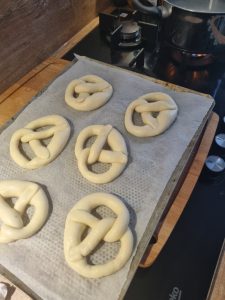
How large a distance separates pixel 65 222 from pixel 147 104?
14.1 inches

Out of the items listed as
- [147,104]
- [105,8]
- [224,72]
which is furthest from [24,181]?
[105,8]

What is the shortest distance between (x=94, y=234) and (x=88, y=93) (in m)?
0.41

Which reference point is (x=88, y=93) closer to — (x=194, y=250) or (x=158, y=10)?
(x=158, y=10)

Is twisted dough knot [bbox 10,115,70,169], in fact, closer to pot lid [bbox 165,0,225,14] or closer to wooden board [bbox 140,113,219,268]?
wooden board [bbox 140,113,219,268]

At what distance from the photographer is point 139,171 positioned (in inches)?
25.0

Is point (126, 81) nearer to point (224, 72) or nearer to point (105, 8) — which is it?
point (224, 72)

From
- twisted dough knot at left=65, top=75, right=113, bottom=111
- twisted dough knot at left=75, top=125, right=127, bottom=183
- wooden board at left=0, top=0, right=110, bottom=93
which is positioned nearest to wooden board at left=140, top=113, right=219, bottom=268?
twisted dough knot at left=75, top=125, right=127, bottom=183

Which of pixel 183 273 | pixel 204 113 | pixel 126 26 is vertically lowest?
pixel 183 273

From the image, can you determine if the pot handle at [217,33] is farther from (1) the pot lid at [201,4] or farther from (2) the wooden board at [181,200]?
(2) the wooden board at [181,200]

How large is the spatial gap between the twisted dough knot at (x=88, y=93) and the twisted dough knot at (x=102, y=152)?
83 mm

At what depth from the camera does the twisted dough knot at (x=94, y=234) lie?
495mm

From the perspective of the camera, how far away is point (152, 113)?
0.74 metres

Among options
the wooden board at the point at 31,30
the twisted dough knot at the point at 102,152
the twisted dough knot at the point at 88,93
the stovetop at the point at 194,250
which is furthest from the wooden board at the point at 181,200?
the wooden board at the point at 31,30

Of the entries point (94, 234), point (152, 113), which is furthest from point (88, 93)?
point (94, 234)
